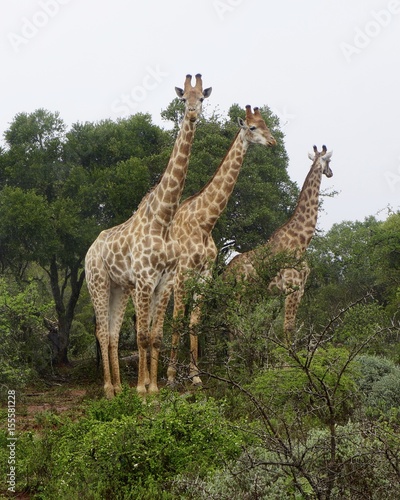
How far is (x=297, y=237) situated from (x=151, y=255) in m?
4.38

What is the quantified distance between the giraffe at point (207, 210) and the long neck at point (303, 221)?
1.86m

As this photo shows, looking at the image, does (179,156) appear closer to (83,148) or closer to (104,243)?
(104,243)

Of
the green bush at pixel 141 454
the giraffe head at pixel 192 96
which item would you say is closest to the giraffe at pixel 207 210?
the giraffe head at pixel 192 96

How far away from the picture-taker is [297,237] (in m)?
15.5

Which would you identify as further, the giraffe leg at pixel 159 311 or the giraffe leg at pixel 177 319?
the giraffe leg at pixel 177 319

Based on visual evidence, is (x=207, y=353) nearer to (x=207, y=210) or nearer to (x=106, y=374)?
(x=106, y=374)

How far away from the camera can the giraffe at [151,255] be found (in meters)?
12.0

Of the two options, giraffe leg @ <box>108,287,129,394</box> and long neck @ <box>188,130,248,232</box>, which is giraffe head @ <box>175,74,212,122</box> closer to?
long neck @ <box>188,130,248,232</box>

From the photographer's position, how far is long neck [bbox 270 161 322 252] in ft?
50.6

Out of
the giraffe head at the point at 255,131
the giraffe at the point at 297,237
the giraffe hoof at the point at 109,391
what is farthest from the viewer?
the giraffe at the point at 297,237

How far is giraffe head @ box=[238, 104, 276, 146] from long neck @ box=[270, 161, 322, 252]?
89.9 inches

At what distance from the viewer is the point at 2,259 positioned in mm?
19750

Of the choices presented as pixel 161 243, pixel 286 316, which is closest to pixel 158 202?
pixel 161 243

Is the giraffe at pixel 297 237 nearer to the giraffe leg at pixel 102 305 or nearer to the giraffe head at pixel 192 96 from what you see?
the giraffe leg at pixel 102 305
